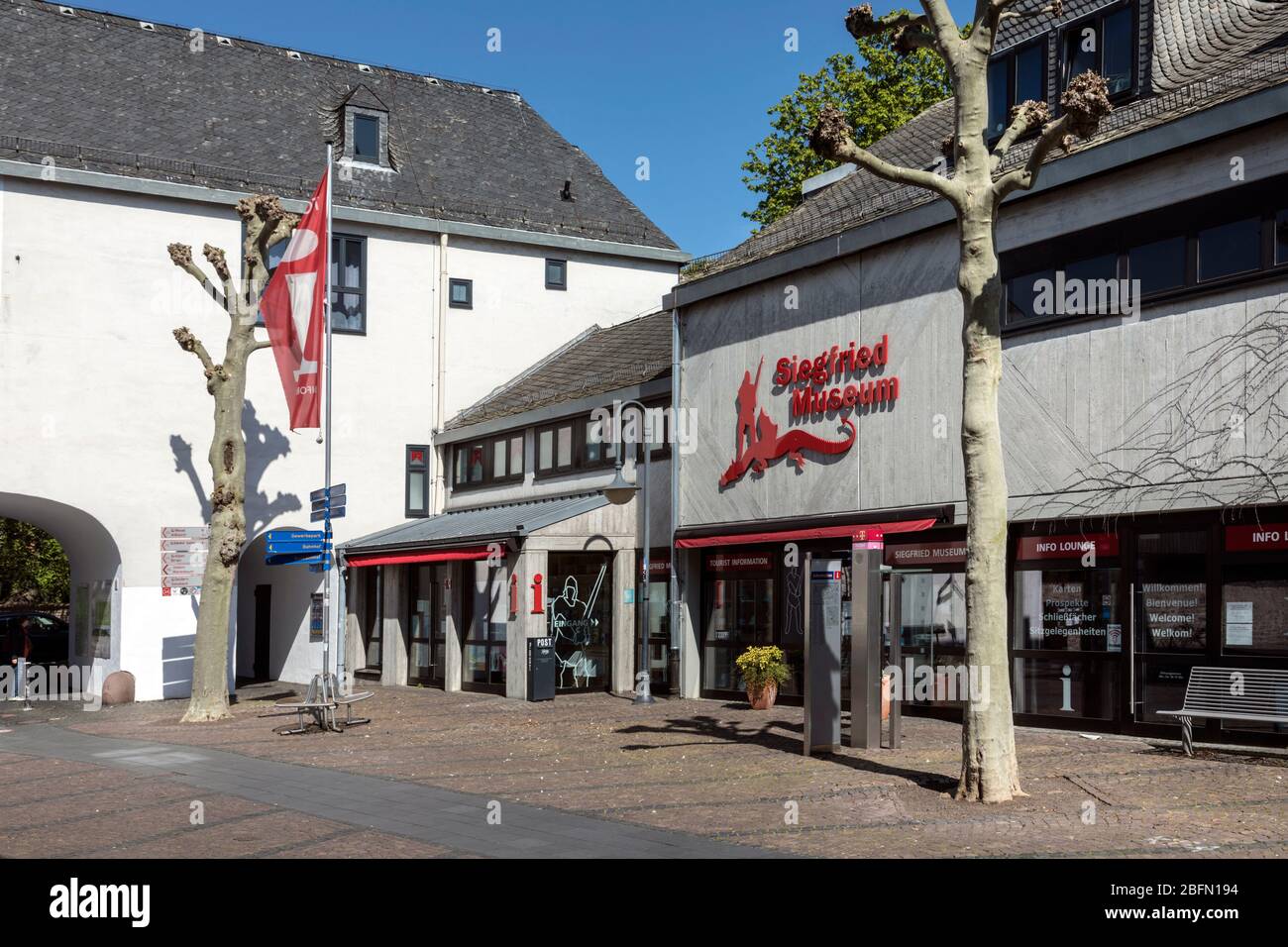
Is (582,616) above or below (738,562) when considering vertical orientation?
below

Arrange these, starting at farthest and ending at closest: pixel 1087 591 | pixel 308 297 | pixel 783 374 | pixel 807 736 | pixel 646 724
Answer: pixel 308 297, pixel 783 374, pixel 646 724, pixel 1087 591, pixel 807 736

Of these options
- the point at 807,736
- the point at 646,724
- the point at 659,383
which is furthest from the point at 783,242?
the point at 807,736

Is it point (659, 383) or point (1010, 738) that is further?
point (659, 383)

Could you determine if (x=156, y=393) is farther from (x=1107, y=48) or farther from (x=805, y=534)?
(x=1107, y=48)

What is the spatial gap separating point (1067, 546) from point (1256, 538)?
247cm

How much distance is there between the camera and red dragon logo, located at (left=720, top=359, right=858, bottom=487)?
2012cm

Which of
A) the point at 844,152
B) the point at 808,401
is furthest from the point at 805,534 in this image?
the point at 844,152

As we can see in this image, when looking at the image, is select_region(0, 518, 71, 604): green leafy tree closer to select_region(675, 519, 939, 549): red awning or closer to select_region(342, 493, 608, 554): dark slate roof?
select_region(342, 493, 608, 554): dark slate roof

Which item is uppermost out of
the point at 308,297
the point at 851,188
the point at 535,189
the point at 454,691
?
the point at 535,189

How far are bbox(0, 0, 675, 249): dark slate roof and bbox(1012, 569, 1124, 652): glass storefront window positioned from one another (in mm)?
18242

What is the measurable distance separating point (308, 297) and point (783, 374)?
7895 millimetres

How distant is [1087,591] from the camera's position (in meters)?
15.8

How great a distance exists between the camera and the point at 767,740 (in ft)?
53.2
